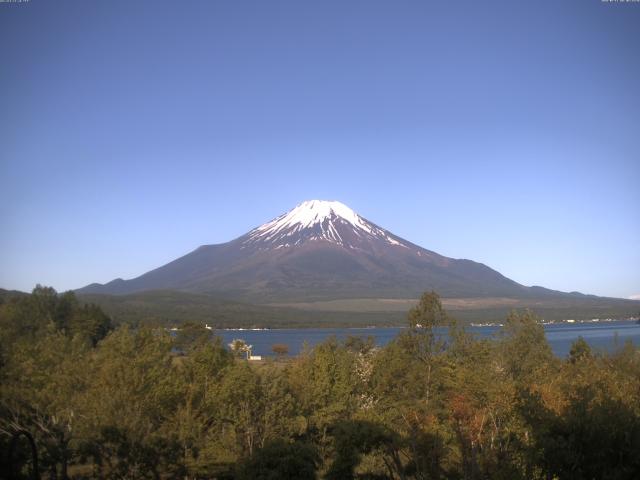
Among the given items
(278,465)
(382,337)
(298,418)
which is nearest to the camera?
(278,465)

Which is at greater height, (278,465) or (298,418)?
(278,465)

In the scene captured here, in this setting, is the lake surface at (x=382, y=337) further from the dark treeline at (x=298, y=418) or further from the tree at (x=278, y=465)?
the tree at (x=278, y=465)

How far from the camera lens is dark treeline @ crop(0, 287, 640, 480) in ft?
38.5

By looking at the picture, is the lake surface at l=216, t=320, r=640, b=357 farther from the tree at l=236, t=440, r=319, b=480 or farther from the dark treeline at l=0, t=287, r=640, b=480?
the tree at l=236, t=440, r=319, b=480

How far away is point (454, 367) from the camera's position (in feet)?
95.5

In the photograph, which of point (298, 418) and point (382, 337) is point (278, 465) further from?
point (382, 337)

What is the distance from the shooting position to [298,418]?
861 inches

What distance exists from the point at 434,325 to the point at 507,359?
674 centimetres

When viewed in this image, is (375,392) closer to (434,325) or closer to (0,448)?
(434,325)

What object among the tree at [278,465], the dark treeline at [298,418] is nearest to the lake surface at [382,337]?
Result: the dark treeline at [298,418]

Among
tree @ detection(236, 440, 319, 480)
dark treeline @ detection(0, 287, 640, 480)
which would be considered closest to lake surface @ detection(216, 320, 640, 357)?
dark treeline @ detection(0, 287, 640, 480)

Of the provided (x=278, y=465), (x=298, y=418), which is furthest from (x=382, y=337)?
(x=278, y=465)

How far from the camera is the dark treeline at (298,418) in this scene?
11750mm

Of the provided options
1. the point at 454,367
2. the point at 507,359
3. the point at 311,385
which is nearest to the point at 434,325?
the point at 454,367
